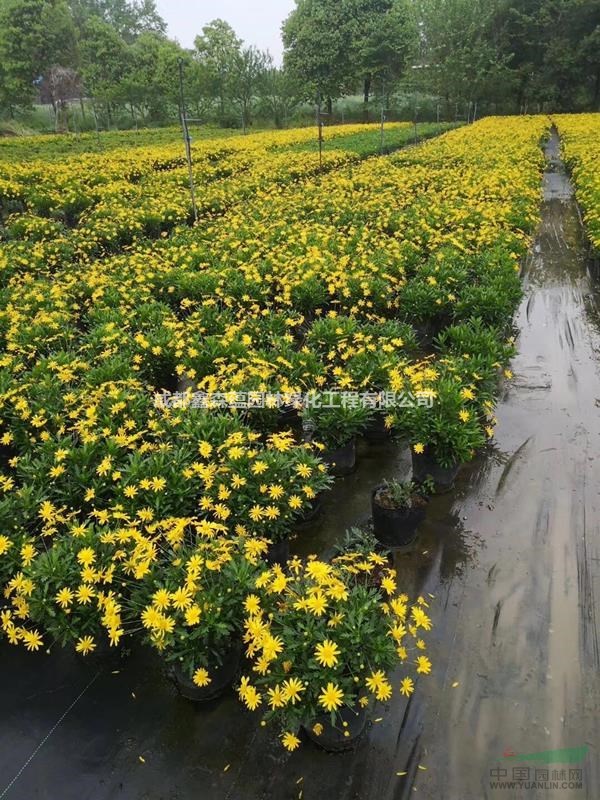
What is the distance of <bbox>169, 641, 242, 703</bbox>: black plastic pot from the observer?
2748 millimetres

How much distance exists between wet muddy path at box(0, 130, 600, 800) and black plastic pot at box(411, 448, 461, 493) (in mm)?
126

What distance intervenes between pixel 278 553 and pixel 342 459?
3.91 feet

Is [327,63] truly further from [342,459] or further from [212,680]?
[212,680]

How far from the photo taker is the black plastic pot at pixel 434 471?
13.8ft

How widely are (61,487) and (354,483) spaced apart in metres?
2.29

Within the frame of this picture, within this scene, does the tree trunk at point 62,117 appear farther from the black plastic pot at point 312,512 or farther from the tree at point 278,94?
the black plastic pot at point 312,512

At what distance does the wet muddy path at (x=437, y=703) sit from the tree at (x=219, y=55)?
42673mm

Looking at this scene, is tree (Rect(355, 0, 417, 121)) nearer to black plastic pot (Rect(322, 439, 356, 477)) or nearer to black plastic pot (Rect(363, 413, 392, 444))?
black plastic pot (Rect(363, 413, 392, 444))

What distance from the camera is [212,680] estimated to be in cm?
277

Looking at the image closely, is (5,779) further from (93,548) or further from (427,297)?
(427,297)

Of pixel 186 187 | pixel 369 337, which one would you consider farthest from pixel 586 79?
pixel 369 337

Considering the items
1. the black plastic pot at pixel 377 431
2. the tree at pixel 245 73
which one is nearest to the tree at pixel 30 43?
the tree at pixel 245 73

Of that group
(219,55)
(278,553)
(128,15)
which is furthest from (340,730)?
(128,15)

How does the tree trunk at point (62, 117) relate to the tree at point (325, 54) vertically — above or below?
below
